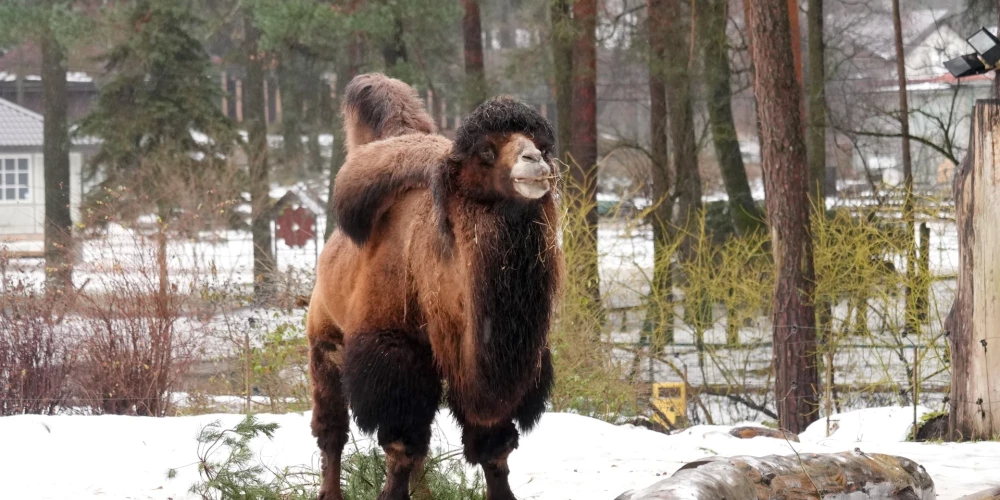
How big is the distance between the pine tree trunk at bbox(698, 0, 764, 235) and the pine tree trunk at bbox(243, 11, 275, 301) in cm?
845

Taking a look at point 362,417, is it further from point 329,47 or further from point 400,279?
point 329,47

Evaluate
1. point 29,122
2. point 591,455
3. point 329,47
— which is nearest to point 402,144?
point 591,455

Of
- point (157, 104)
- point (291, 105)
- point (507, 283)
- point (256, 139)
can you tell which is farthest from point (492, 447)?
point (291, 105)

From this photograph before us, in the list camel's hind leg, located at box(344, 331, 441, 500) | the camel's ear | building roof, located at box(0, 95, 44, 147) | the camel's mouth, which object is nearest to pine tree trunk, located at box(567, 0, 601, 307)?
camel's hind leg, located at box(344, 331, 441, 500)

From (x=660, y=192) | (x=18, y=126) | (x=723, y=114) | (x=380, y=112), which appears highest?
(x=18, y=126)

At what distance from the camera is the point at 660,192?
19641 mm

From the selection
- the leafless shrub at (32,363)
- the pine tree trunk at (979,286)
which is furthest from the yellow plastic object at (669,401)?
the leafless shrub at (32,363)

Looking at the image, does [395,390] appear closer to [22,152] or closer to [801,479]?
[801,479]

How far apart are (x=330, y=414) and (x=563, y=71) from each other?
13197 mm

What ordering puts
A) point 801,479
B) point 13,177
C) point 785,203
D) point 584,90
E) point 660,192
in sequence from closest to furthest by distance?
point 801,479 < point 785,203 < point 584,90 < point 660,192 < point 13,177

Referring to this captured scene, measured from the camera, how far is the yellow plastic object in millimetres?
12328

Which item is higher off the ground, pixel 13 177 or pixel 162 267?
pixel 13 177

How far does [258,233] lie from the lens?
70.1ft

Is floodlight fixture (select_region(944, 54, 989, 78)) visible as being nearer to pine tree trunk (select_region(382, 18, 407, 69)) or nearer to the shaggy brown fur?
the shaggy brown fur
